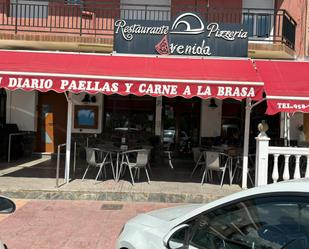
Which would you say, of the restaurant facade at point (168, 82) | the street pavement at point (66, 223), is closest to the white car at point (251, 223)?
the street pavement at point (66, 223)

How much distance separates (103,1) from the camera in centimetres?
1739

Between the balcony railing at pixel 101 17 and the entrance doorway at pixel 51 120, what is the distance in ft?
8.39

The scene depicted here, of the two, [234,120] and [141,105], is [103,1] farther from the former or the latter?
[234,120]

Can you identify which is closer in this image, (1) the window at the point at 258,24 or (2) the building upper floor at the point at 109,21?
(2) the building upper floor at the point at 109,21

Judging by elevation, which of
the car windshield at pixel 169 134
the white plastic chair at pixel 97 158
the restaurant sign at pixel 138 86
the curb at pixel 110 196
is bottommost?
the curb at pixel 110 196

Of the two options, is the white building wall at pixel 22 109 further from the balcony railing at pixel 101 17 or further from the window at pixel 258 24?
the window at pixel 258 24

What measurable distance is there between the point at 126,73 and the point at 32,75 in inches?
80.8

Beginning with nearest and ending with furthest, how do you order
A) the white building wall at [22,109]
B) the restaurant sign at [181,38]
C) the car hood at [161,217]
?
the car hood at [161,217] < the restaurant sign at [181,38] < the white building wall at [22,109]

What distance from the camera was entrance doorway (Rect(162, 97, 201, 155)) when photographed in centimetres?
1752

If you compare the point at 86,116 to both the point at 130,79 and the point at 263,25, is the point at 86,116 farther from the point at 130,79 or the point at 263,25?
the point at 130,79

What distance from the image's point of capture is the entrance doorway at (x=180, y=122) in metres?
17.5

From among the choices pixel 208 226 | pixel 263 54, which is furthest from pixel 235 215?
pixel 263 54

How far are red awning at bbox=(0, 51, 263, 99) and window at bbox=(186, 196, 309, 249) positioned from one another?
23.8ft

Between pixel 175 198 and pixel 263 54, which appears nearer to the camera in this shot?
pixel 175 198
